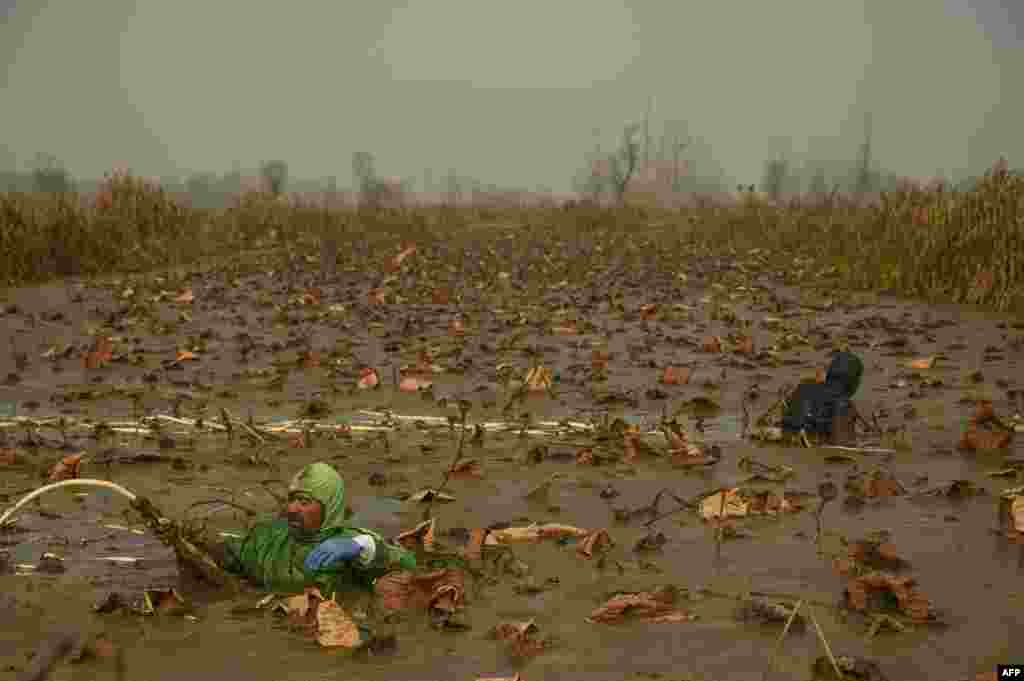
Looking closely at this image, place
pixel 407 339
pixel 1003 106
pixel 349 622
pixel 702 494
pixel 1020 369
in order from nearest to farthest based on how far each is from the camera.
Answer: pixel 349 622 < pixel 702 494 < pixel 1020 369 < pixel 407 339 < pixel 1003 106

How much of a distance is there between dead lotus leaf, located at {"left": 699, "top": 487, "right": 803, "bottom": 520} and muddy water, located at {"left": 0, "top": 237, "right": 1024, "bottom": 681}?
0.25ft

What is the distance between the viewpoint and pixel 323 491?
354cm

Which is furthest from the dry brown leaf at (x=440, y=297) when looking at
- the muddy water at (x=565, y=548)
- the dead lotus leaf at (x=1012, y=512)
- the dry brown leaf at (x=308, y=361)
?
the dead lotus leaf at (x=1012, y=512)

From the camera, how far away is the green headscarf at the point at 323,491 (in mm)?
3525

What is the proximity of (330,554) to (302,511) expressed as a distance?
179 millimetres

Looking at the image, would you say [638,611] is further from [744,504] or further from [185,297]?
[185,297]

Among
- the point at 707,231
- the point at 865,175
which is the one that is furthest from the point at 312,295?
the point at 865,175

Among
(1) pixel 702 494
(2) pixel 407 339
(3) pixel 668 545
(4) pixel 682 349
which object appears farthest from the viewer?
(2) pixel 407 339

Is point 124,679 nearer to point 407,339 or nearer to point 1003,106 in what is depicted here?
point 407,339

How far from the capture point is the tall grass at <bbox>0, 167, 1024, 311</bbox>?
472 inches

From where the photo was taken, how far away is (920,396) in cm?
702

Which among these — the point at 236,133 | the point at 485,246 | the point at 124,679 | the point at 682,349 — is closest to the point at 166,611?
the point at 124,679

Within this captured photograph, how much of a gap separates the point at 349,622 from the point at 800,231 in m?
18.1

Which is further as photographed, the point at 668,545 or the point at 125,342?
the point at 125,342
